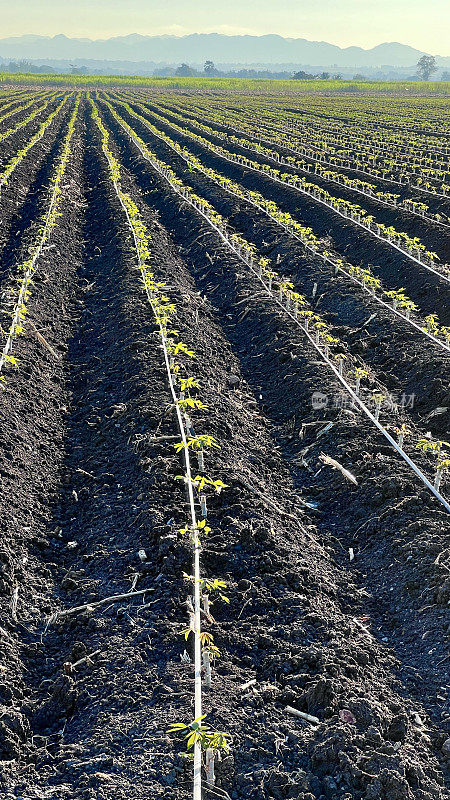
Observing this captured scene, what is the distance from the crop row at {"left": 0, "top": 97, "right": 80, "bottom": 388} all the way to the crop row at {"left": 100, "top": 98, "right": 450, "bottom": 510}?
11.2ft

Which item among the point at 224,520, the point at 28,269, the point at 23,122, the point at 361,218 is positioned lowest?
the point at 224,520

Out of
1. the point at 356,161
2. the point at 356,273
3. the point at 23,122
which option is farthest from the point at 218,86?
the point at 356,273

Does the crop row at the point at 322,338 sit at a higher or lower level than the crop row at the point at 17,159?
lower

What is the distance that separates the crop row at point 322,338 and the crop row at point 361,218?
254 cm

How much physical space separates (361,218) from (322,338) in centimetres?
774

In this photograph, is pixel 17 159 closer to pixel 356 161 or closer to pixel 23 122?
pixel 356 161

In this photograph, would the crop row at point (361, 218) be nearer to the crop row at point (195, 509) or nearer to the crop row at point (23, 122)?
the crop row at point (195, 509)

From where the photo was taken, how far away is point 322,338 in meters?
10.3

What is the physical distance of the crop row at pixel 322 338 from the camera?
728 centimetres

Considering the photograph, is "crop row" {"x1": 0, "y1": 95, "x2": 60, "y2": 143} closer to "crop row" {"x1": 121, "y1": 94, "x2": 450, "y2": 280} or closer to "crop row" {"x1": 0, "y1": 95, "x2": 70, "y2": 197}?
"crop row" {"x1": 0, "y1": 95, "x2": 70, "y2": 197}

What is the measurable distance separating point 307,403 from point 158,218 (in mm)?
10696

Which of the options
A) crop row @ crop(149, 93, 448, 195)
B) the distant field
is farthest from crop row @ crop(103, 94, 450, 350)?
the distant field

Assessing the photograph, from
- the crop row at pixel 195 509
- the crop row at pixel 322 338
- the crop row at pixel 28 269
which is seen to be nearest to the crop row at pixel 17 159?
the crop row at pixel 28 269

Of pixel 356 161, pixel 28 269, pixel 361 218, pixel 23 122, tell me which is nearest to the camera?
pixel 28 269
